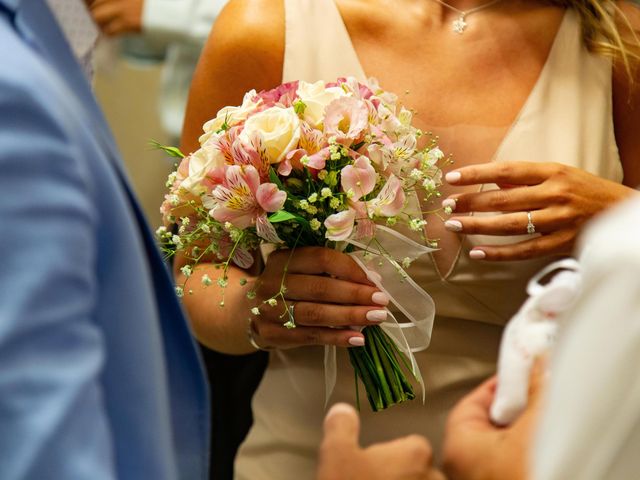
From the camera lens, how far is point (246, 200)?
0.97 meters

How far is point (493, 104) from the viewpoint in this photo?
1.32 m

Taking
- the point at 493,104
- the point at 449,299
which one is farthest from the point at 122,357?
the point at 493,104

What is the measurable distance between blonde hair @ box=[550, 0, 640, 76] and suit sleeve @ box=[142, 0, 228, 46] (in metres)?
0.75

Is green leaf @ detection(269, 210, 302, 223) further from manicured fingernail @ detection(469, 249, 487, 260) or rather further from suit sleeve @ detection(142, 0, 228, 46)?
suit sleeve @ detection(142, 0, 228, 46)

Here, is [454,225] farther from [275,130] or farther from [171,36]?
[171,36]

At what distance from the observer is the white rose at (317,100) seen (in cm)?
100

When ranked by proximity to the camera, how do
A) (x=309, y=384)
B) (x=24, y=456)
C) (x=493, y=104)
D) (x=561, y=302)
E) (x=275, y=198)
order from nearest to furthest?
(x=24, y=456)
(x=561, y=302)
(x=275, y=198)
(x=309, y=384)
(x=493, y=104)

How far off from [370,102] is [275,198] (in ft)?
0.51

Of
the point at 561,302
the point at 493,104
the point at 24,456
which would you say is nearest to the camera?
the point at 24,456

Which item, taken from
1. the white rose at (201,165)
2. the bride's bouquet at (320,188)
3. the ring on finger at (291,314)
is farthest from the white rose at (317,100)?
the ring on finger at (291,314)

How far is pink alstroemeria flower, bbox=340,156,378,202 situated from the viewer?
96 cm

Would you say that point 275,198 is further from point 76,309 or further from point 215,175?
point 76,309

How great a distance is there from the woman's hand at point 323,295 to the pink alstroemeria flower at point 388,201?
0.24ft

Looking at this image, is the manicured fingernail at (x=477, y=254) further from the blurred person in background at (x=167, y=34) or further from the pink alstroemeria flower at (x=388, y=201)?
the blurred person in background at (x=167, y=34)
